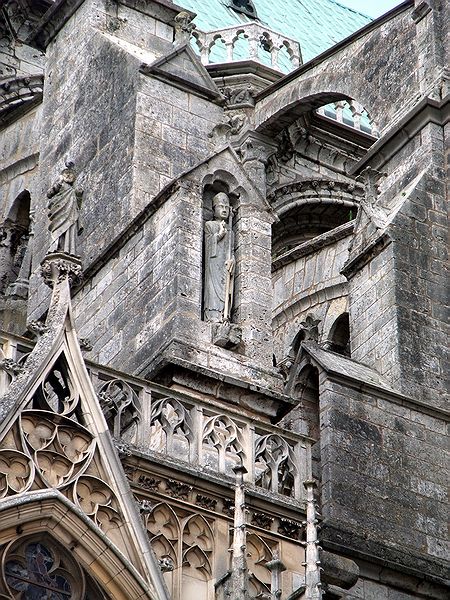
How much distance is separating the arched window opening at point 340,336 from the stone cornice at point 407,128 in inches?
95.4

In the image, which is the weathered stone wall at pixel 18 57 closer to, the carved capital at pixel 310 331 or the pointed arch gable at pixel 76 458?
the carved capital at pixel 310 331

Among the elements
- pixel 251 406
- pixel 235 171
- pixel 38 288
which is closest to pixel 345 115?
pixel 38 288

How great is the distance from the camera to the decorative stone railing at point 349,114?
2595cm

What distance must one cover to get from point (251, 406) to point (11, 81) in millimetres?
9927

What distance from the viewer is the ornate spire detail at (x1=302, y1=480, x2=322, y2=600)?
14.3 metres

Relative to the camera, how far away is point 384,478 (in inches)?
693

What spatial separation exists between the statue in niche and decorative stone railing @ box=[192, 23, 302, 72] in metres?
7.78

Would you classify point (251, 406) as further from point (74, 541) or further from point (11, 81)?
point (11, 81)

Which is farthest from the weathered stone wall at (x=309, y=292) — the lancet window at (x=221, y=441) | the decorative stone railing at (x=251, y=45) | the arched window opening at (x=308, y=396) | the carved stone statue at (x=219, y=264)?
the lancet window at (x=221, y=441)

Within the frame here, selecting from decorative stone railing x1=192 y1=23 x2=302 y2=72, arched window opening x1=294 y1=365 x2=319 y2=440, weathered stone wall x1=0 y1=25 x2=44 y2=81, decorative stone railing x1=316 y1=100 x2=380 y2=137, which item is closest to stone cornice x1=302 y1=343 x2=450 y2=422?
arched window opening x1=294 y1=365 x2=319 y2=440

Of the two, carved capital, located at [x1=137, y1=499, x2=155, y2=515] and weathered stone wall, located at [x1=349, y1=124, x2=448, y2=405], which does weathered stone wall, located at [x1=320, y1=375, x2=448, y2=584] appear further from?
carved capital, located at [x1=137, y1=499, x2=155, y2=515]

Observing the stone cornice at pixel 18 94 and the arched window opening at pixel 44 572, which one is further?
the stone cornice at pixel 18 94

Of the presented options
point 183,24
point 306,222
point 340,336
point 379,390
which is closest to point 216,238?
point 379,390

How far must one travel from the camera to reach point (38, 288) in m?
20.8
